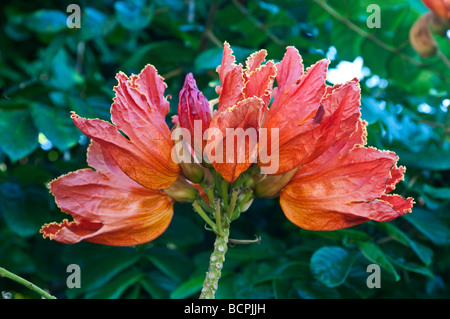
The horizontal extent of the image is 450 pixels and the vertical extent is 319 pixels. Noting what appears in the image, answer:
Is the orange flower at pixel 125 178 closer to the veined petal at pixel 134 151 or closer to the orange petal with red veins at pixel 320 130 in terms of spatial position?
the veined petal at pixel 134 151

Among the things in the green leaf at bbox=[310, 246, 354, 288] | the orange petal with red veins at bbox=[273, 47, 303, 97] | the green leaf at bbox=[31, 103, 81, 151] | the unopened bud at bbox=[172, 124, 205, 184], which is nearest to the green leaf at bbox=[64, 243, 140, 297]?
the green leaf at bbox=[31, 103, 81, 151]

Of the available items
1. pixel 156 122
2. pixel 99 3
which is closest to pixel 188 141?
pixel 156 122

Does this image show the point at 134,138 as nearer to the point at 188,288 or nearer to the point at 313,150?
the point at 313,150

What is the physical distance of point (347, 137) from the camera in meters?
0.60

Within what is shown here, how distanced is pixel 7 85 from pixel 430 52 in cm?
143

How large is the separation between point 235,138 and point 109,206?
0.65 feet

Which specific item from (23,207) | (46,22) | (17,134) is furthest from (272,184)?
(46,22)

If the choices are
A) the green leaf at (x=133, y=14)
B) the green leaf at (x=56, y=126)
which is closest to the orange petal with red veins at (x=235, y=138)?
the green leaf at (x=56, y=126)

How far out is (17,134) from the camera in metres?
1.09

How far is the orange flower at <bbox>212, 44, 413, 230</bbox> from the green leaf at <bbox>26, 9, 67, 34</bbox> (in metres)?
1.02

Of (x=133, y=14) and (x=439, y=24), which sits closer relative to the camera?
(x=439, y=24)

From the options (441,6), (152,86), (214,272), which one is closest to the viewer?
(214,272)

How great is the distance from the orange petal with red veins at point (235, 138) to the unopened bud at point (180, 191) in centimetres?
8
